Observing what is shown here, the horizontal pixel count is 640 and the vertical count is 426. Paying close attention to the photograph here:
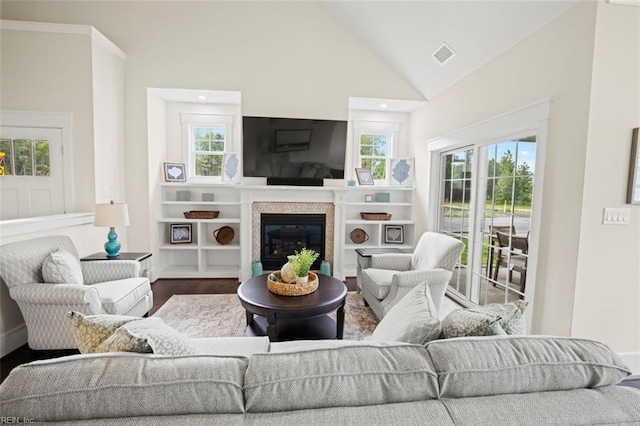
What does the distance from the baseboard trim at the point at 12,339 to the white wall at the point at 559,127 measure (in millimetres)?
4327

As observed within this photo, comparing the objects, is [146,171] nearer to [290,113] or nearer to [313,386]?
[290,113]

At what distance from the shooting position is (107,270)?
9.75ft

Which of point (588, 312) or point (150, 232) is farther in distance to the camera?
point (150, 232)

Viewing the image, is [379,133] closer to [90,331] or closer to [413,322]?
[413,322]

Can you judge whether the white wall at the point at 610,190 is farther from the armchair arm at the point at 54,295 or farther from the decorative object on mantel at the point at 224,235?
the decorative object on mantel at the point at 224,235

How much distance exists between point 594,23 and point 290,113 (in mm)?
3286

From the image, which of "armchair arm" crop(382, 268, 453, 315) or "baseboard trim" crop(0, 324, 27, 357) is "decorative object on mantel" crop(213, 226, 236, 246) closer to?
"baseboard trim" crop(0, 324, 27, 357)

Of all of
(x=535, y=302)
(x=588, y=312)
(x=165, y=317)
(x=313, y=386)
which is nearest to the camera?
(x=313, y=386)

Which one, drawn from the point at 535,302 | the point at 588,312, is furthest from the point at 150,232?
the point at 588,312

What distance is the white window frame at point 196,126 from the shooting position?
16.3 feet

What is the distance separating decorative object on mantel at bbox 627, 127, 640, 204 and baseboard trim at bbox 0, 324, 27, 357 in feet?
15.9

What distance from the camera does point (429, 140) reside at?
4520 millimetres

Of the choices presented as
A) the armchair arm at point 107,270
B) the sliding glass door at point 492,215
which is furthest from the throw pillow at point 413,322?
the armchair arm at point 107,270

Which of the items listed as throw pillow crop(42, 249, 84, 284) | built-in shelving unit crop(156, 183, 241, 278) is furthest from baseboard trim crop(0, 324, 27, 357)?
built-in shelving unit crop(156, 183, 241, 278)
